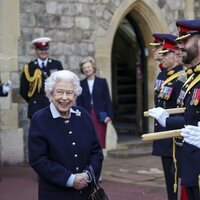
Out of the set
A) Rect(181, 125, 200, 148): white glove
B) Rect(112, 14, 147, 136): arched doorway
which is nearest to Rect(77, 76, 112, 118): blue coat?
Rect(112, 14, 147, 136): arched doorway

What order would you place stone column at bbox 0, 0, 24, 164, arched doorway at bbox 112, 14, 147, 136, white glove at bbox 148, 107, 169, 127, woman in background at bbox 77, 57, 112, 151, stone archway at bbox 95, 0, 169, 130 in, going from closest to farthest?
white glove at bbox 148, 107, 169, 127
woman in background at bbox 77, 57, 112, 151
stone column at bbox 0, 0, 24, 164
stone archway at bbox 95, 0, 169, 130
arched doorway at bbox 112, 14, 147, 136

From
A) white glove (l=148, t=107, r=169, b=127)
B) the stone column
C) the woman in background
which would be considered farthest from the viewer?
the stone column

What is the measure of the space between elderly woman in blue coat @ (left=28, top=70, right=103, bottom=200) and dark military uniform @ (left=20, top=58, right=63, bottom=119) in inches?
158

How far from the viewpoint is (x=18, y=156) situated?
9.41 metres

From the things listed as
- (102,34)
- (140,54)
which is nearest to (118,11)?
(102,34)

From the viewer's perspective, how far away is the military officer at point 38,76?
8.23 meters

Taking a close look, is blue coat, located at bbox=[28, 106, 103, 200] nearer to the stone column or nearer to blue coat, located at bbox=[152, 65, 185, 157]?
blue coat, located at bbox=[152, 65, 185, 157]

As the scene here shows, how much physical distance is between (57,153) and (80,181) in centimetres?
24

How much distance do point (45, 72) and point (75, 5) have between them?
7.84 ft

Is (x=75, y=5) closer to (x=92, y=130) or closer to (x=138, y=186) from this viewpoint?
(x=138, y=186)

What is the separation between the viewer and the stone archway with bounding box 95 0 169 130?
419 inches

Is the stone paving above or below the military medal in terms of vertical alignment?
below

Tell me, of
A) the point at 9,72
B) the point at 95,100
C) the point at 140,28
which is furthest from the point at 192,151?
the point at 140,28

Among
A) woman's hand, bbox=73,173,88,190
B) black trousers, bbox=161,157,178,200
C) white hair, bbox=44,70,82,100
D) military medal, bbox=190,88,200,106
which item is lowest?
black trousers, bbox=161,157,178,200
